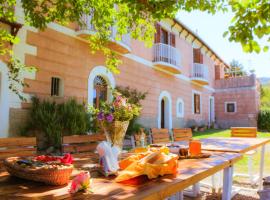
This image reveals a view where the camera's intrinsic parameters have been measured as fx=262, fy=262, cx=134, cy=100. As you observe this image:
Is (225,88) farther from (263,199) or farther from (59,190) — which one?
(59,190)

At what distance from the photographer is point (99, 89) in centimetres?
916

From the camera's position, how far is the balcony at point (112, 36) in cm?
794

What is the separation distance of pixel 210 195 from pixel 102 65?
6366 millimetres

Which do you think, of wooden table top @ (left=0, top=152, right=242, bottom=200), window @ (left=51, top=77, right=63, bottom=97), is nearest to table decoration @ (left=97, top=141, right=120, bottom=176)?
wooden table top @ (left=0, top=152, right=242, bottom=200)

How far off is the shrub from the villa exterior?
559 millimetres

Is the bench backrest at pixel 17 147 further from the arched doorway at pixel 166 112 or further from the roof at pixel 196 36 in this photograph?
the roof at pixel 196 36

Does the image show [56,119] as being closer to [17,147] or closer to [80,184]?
[17,147]

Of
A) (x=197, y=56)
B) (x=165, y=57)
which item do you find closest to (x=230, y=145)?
(x=165, y=57)

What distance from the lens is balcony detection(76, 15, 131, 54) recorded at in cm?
794

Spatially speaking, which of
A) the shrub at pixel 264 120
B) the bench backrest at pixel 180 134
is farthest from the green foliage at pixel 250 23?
the shrub at pixel 264 120

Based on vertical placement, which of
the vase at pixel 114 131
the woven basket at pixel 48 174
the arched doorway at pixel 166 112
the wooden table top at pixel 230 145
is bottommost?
the wooden table top at pixel 230 145

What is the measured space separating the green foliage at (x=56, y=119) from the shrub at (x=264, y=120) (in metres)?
15.9

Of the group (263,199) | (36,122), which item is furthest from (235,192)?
(36,122)

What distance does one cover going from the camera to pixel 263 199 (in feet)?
7.63
